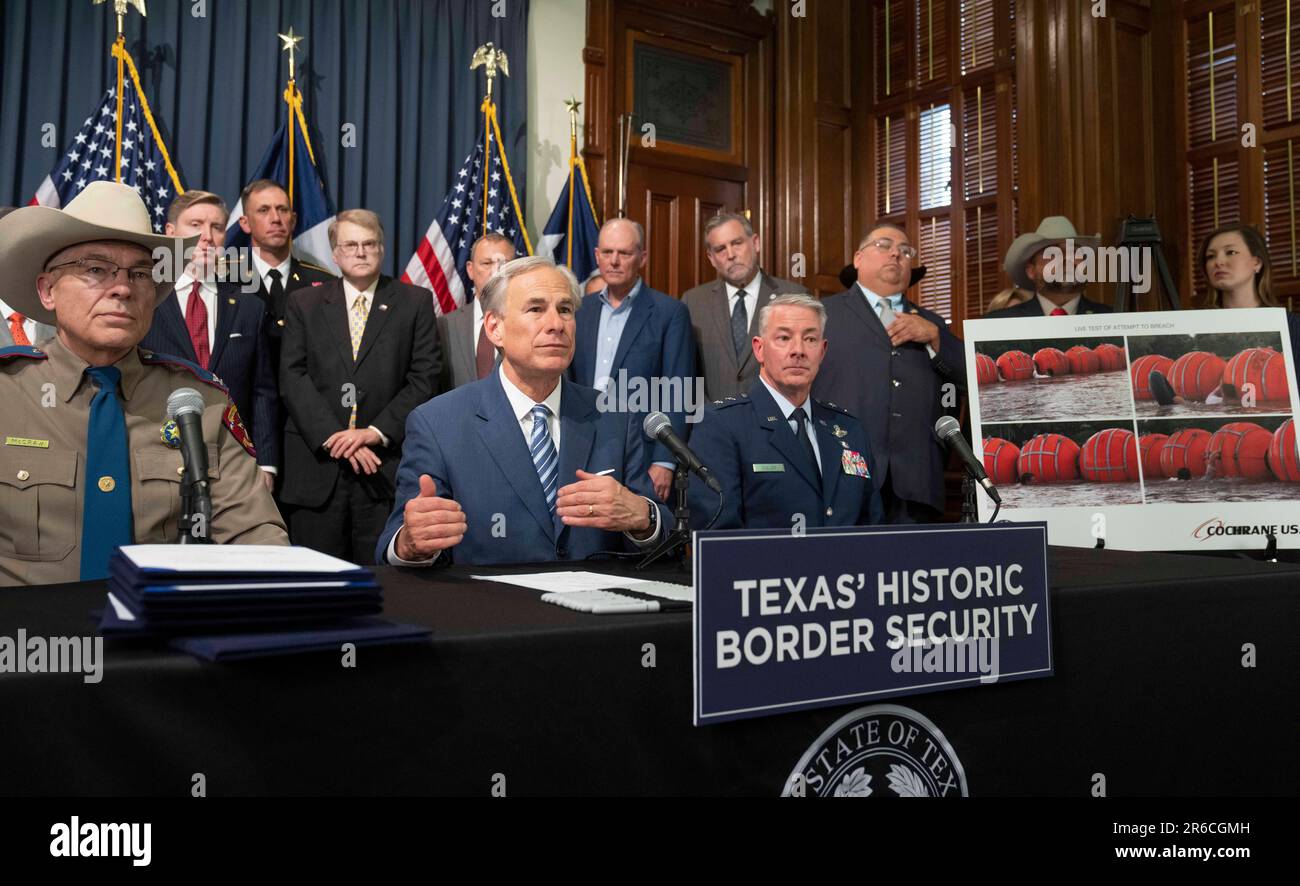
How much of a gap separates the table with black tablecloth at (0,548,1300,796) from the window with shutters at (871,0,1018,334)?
423cm

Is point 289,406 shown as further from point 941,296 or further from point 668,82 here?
point 941,296

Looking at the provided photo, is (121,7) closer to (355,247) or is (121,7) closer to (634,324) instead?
(355,247)

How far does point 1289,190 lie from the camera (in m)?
4.88

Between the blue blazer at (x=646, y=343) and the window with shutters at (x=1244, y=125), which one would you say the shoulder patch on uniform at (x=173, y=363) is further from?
the window with shutters at (x=1244, y=125)

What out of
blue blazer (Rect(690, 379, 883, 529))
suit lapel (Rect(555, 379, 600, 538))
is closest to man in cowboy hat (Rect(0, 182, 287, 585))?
suit lapel (Rect(555, 379, 600, 538))

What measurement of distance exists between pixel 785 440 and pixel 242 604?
6.00 feet

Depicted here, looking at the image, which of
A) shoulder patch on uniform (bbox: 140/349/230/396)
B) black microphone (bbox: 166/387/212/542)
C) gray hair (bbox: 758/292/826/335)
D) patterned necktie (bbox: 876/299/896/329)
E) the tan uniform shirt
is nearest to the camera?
black microphone (bbox: 166/387/212/542)

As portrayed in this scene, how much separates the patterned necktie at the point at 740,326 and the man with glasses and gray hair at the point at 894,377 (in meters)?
0.37

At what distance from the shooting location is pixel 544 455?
7.32 ft

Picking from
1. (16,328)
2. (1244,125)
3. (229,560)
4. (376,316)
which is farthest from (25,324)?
(1244,125)

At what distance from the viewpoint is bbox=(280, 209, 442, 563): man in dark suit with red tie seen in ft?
12.7

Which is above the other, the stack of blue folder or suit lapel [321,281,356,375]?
suit lapel [321,281,356,375]

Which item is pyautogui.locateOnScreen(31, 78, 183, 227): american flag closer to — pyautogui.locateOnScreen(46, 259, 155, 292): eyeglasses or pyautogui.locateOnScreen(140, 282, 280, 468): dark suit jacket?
pyautogui.locateOnScreen(140, 282, 280, 468): dark suit jacket

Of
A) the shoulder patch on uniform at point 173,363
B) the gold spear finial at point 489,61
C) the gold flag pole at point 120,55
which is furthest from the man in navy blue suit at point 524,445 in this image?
the gold spear finial at point 489,61
